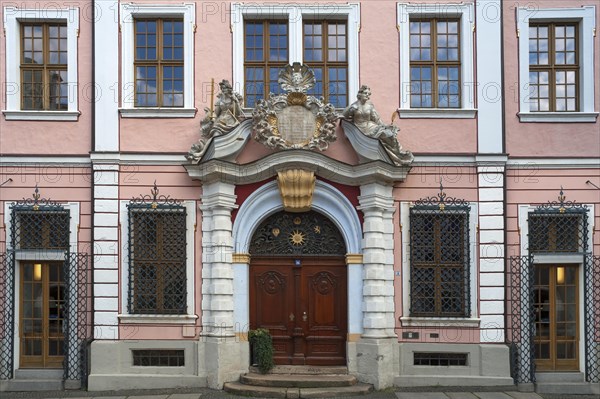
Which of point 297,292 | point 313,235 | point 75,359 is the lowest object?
point 75,359

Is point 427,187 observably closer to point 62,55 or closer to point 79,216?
point 79,216

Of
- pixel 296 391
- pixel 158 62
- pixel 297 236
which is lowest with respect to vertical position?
pixel 296 391

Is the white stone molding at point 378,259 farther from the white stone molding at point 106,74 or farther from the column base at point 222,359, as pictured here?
the white stone molding at point 106,74

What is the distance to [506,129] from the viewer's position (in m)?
13.3

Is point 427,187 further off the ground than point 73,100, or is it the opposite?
point 73,100

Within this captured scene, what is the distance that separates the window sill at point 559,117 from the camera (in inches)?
522

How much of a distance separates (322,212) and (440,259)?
2.53 m

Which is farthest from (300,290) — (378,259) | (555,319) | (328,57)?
(555,319)

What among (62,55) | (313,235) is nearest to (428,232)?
(313,235)

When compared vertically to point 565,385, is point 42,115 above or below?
above

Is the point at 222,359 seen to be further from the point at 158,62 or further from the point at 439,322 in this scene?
the point at 158,62

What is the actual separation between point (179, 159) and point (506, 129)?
6.63 m

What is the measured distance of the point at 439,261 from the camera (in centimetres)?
1312

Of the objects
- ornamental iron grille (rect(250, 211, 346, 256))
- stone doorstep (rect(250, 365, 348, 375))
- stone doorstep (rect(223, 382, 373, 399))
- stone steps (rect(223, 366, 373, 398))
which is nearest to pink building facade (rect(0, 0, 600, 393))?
ornamental iron grille (rect(250, 211, 346, 256))
